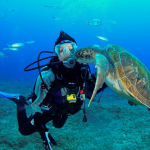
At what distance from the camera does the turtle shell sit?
5.73 ft

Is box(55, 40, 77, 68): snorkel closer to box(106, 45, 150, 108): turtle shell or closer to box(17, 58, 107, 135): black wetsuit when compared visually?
box(17, 58, 107, 135): black wetsuit

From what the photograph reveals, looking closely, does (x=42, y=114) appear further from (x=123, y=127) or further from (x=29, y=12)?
(x=29, y=12)

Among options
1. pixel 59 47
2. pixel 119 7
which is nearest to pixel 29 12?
pixel 119 7

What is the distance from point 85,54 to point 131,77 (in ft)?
2.98

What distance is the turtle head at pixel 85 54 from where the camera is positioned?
219 cm

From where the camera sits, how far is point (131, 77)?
5.80ft

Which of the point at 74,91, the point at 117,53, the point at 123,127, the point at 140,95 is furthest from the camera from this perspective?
the point at 123,127

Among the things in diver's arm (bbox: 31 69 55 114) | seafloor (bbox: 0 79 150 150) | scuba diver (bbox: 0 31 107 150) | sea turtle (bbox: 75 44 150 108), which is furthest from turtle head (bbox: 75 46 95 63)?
seafloor (bbox: 0 79 150 150)

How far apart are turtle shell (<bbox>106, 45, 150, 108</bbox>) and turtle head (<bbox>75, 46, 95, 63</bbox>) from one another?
0.42 m

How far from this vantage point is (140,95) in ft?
5.76

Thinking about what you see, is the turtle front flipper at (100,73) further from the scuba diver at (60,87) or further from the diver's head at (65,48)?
the diver's head at (65,48)

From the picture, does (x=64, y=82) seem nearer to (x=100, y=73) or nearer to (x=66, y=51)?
(x=66, y=51)

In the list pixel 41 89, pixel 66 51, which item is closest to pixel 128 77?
pixel 66 51

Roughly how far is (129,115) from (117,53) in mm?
3114
